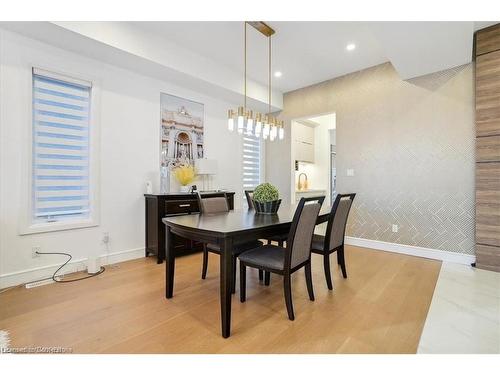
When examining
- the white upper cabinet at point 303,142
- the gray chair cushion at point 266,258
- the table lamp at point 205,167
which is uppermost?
the white upper cabinet at point 303,142

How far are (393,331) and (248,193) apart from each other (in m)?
2.10

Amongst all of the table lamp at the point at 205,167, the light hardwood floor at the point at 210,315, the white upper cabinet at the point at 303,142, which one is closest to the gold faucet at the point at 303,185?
the white upper cabinet at the point at 303,142

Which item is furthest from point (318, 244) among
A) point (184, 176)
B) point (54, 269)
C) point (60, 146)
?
point (60, 146)

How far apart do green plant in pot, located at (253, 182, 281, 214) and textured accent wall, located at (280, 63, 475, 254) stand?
7.13 ft

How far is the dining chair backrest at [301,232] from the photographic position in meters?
1.94

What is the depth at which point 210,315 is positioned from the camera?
2035 millimetres

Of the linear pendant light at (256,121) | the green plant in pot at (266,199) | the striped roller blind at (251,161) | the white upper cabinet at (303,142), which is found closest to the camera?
the green plant in pot at (266,199)

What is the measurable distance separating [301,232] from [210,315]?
0.97 meters

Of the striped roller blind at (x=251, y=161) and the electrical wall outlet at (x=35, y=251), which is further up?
the striped roller blind at (x=251, y=161)

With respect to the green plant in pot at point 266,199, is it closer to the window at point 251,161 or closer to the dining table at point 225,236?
the dining table at point 225,236

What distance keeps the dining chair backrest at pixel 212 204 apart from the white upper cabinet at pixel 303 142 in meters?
2.93

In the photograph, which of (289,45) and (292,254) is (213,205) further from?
(289,45)

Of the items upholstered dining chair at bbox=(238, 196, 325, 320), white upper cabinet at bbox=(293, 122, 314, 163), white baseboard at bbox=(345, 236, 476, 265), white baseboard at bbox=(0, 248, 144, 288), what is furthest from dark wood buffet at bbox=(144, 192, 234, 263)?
white upper cabinet at bbox=(293, 122, 314, 163)
